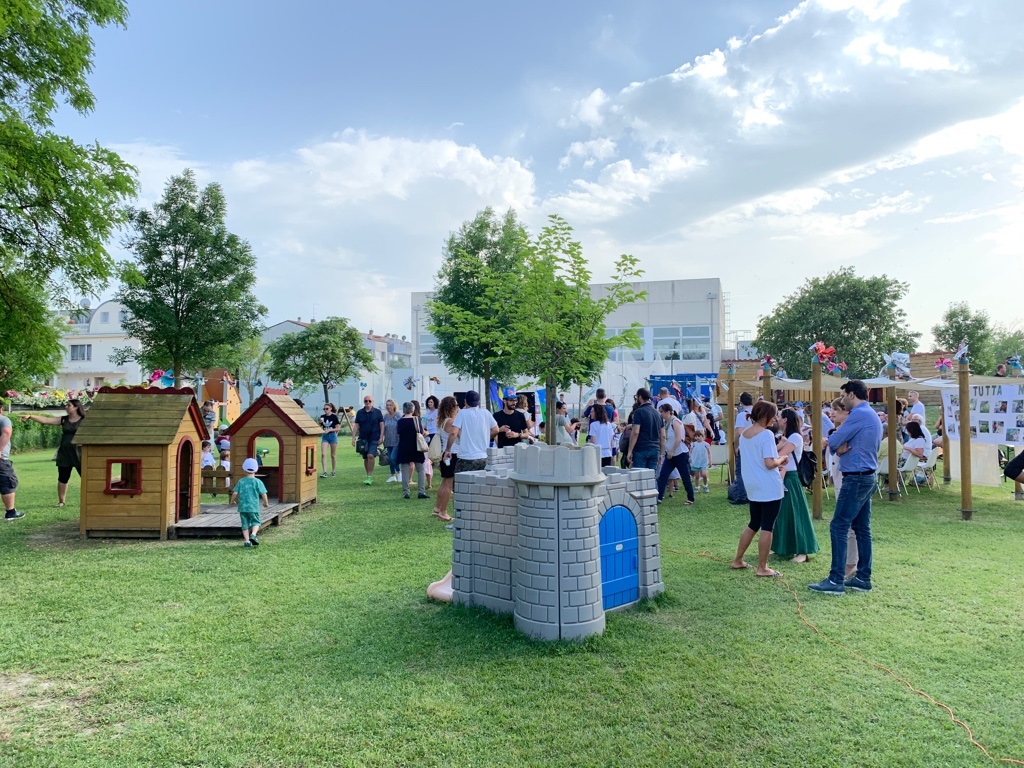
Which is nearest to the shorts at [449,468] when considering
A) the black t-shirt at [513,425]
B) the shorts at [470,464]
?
the shorts at [470,464]

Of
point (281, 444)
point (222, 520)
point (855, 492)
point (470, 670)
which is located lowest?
point (470, 670)

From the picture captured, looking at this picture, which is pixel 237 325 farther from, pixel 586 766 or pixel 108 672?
pixel 586 766

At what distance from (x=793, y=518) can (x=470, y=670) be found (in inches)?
175

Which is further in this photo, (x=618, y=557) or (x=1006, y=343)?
(x=1006, y=343)

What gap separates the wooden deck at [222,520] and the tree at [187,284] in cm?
1362

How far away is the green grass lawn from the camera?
10.5ft

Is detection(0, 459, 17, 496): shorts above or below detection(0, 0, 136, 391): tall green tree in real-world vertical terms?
below

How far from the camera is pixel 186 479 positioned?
898 cm

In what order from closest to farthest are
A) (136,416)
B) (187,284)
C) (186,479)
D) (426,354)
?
(136,416)
(186,479)
(187,284)
(426,354)

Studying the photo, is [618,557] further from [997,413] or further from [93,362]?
[93,362]

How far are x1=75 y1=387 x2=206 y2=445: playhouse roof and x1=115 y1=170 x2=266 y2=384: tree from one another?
A: 1384 cm

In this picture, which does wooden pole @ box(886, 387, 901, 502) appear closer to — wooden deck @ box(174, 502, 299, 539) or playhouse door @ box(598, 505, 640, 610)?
playhouse door @ box(598, 505, 640, 610)

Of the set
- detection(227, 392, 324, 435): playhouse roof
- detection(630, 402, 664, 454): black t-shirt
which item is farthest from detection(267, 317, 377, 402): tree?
detection(630, 402, 664, 454): black t-shirt

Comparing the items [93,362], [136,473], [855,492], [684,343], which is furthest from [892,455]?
[93,362]
